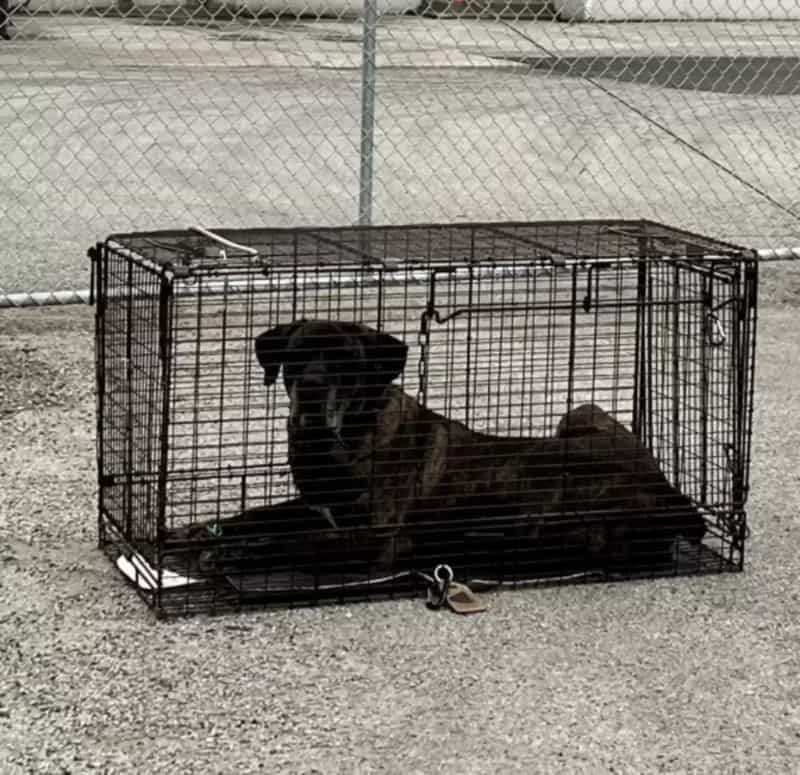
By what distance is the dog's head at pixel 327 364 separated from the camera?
3744 millimetres

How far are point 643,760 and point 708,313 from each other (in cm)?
140

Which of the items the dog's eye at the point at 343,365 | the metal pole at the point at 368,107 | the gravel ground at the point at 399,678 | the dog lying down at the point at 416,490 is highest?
the metal pole at the point at 368,107

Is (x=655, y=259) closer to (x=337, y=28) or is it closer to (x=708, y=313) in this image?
(x=708, y=313)

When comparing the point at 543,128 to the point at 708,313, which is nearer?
the point at 708,313

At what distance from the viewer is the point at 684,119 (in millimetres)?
11742

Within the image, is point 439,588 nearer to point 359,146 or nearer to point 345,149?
point 359,146

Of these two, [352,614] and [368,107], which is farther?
[368,107]

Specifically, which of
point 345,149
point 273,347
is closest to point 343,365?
point 273,347

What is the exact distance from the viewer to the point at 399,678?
11.2ft

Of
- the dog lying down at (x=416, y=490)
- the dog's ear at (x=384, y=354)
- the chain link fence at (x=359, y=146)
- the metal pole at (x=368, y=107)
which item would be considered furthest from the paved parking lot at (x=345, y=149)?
the dog's ear at (x=384, y=354)

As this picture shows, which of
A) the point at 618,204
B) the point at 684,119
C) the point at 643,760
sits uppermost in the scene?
the point at 684,119

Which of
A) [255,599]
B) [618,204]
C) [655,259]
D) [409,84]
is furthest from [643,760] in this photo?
[409,84]

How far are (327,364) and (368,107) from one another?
3295 millimetres

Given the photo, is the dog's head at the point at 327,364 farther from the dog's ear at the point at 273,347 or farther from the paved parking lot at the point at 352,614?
the paved parking lot at the point at 352,614
